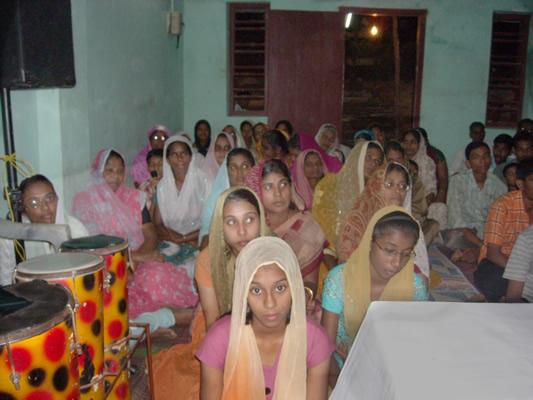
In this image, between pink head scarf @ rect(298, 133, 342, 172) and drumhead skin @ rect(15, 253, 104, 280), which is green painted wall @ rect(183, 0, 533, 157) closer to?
pink head scarf @ rect(298, 133, 342, 172)

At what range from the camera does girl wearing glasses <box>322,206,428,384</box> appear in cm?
234

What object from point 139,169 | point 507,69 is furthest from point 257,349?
point 507,69

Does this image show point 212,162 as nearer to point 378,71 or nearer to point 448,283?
point 448,283

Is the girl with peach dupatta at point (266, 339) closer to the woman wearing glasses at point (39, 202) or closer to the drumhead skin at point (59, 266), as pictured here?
the drumhead skin at point (59, 266)

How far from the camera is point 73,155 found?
363 cm

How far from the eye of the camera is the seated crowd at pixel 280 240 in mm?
1837

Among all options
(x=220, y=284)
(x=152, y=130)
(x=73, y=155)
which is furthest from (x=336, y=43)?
(x=220, y=284)

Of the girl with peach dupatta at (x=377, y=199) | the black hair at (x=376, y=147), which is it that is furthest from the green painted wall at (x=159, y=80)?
the black hair at (x=376, y=147)

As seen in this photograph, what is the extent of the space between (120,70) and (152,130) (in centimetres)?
105

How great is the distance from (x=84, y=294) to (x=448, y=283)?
10.3 ft

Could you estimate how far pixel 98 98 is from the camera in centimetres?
409

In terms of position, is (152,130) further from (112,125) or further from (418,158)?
(418,158)

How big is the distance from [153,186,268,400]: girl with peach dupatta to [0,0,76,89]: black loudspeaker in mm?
1091

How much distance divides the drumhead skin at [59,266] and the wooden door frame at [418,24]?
251 inches
